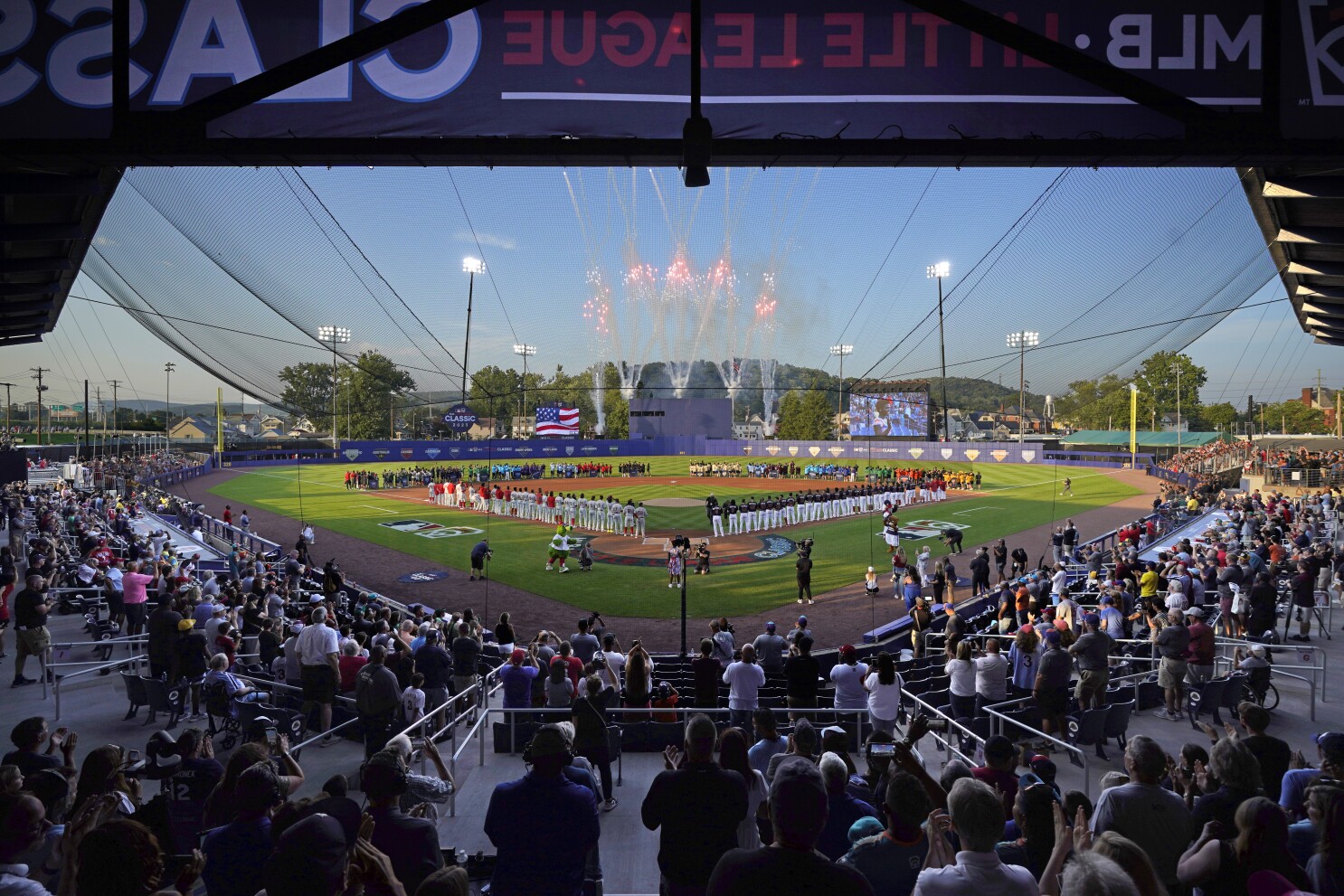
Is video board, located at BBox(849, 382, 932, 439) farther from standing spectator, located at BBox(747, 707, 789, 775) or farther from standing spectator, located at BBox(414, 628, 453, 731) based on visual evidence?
standing spectator, located at BBox(747, 707, 789, 775)

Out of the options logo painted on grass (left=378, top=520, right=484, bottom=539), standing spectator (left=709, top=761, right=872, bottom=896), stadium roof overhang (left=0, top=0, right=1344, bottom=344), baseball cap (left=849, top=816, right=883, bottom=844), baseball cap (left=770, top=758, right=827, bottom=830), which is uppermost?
stadium roof overhang (left=0, top=0, right=1344, bottom=344)

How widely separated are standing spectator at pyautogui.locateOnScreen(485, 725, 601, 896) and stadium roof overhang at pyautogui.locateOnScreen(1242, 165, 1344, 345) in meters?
7.11

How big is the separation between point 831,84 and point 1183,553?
1664 centimetres

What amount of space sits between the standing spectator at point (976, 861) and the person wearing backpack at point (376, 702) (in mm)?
6257

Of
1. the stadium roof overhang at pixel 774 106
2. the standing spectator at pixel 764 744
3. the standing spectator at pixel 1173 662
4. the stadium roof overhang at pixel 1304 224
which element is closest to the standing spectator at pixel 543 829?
the standing spectator at pixel 764 744

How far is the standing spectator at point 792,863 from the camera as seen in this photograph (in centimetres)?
243

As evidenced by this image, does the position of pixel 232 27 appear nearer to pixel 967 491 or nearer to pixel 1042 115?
pixel 1042 115

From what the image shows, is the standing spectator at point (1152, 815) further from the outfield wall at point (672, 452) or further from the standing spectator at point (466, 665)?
the outfield wall at point (672, 452)

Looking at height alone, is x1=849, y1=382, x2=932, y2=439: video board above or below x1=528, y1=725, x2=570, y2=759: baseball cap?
above

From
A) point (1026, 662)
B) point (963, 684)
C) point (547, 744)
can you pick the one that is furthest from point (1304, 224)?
point (547, 744)

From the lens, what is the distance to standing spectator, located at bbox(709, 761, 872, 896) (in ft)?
7.96

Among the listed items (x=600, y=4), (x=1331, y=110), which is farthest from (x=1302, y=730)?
(x=600, y=4)

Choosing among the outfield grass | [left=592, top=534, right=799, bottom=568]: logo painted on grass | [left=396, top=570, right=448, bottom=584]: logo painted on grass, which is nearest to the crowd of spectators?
the outfield grass

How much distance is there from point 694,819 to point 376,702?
5417mm
